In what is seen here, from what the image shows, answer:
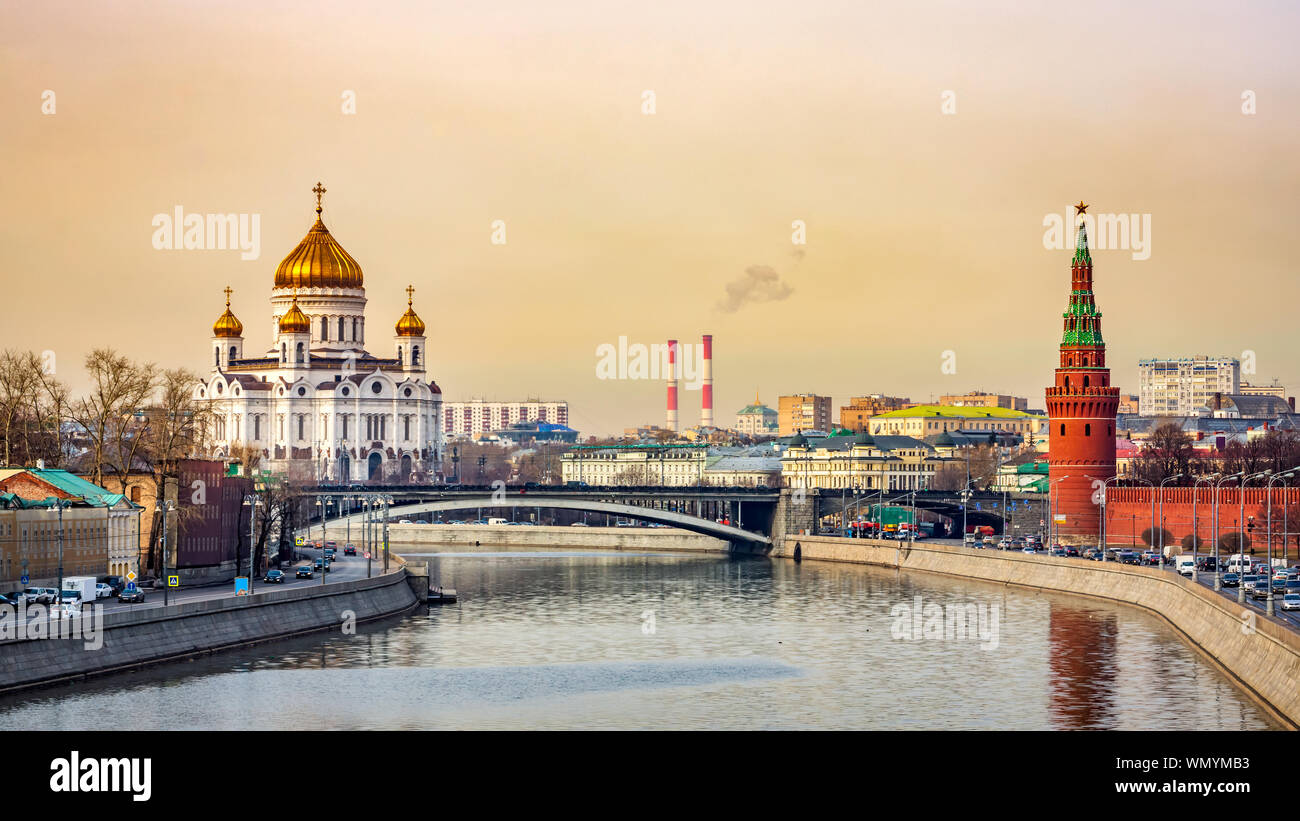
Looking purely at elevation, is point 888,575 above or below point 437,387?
below

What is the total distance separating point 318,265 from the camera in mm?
132000

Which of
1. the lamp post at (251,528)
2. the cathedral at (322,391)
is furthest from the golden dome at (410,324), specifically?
the lamp post at (251,528)

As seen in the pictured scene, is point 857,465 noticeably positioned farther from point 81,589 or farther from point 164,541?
point 81,589

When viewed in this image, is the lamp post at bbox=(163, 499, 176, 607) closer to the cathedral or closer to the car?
the car

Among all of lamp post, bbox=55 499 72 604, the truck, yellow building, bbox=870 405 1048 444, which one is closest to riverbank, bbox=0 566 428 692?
lamp post, bbox=55 499 72 604

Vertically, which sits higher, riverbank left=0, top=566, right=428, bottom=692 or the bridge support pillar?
the bridge support pillar

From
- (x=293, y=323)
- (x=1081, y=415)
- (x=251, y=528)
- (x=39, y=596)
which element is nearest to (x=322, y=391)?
(x=293, y=323)

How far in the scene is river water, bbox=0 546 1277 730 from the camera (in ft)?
127

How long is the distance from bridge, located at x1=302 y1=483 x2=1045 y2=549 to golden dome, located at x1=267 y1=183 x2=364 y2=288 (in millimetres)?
30634
